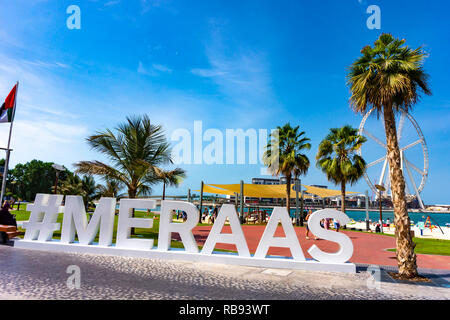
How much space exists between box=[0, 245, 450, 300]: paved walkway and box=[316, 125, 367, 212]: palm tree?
18.3 metres

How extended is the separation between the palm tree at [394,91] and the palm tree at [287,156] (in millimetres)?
16156

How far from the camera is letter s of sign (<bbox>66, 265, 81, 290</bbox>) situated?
553cm

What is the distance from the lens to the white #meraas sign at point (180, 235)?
792 cm

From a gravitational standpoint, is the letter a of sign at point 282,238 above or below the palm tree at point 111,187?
below

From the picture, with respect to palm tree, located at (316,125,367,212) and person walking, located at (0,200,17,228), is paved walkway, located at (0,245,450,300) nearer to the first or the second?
person walking, located at (0,200,17,228)

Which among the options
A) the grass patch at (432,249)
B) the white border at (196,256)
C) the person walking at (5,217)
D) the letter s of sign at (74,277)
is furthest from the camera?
the grass patch at (432,249)

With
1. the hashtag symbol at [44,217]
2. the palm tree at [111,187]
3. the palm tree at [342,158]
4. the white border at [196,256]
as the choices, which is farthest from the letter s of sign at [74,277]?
the palm tree at [342,158]

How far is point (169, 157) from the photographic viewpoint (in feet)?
47.3

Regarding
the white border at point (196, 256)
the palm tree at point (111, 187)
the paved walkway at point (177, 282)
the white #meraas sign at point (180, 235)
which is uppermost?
the palm tree at point (111, 187)

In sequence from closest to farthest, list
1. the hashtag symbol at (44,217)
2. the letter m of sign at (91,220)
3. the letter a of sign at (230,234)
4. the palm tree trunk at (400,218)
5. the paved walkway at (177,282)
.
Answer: the paved walkway at (177,282), the palm tree trunk at (400,218), the letter a of sign at (230,234), the letter m of sign at (91,220), the hashtag symbol at (44,217)

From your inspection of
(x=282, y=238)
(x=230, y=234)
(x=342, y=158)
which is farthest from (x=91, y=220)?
(x=342, y=158)

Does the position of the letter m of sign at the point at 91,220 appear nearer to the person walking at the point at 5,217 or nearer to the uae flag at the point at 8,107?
the person walking at the point at 5,217

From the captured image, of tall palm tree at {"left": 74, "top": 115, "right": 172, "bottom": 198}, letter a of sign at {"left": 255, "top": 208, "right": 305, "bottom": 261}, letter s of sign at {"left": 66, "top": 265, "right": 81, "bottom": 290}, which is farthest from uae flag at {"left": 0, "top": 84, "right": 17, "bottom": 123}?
letter a of sign at {"left": 255, "top": 208, "right": 305, "bottom": 261}
